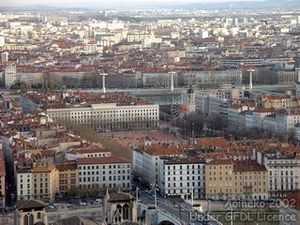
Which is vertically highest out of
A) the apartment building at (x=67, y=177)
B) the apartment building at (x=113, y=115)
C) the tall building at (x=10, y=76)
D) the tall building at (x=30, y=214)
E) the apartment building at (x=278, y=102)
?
the tall building at (x=30, y=214)

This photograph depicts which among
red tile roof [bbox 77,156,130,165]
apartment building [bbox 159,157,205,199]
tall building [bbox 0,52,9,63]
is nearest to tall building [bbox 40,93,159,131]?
red tile roof [bbox 77,156,130,165]

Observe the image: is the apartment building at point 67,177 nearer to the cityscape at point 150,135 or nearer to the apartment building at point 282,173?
the cityscape at point 150,135

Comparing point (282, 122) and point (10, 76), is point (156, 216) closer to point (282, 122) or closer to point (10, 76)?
point (282, 122)

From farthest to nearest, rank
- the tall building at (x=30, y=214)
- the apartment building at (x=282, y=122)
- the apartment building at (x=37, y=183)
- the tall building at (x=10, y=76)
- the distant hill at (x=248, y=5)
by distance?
the distant hill at (x=248, y=5) < the tall building at (x=10, y=76) < the apartment building at (x=282, y=122) < the apartment building at (x=37, y=183) < the tall building at (x=30, y=214)

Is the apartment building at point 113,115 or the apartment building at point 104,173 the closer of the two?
the apartment building at point 104,173

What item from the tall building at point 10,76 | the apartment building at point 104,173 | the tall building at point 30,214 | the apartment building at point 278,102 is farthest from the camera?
the tall building at point 10,76

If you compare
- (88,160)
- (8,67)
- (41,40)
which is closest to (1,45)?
(41,40)

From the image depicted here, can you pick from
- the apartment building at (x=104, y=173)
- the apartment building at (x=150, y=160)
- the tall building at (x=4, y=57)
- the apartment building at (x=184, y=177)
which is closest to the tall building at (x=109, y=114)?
the apartment building at (x=150, y=160)

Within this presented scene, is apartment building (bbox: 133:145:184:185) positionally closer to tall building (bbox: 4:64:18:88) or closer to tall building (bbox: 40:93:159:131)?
tall building (bbox: 40:93:159:131)
